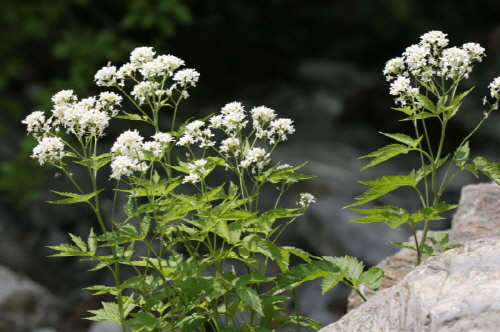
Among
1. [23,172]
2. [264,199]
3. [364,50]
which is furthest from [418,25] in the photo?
[23,172]

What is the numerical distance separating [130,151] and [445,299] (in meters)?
1.14

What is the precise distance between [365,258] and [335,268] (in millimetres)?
3858

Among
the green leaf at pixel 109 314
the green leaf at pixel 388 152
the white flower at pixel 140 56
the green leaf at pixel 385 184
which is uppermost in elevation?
the white flower at pixel 140 56

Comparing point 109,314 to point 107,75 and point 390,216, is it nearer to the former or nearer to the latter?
point 107,75

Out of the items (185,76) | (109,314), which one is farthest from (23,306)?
(185,76)

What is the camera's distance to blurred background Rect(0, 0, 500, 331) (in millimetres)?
6113

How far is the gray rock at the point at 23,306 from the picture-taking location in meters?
4.73

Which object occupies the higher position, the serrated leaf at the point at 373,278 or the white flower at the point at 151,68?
the white flower at the point at 151,68

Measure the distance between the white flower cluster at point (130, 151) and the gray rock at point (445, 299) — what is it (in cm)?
87

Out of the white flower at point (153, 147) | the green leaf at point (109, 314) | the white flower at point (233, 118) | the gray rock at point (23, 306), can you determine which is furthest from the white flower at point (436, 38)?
the gray rock at point (23, 306)

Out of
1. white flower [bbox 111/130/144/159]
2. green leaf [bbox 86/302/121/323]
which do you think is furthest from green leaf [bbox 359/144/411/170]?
green leaf [bbox 86/302/121/323]

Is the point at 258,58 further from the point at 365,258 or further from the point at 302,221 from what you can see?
the point at 365,258

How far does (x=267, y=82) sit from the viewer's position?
9.34m

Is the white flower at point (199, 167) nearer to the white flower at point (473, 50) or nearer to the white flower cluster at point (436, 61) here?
the white flower cluster at point (436, 61)
